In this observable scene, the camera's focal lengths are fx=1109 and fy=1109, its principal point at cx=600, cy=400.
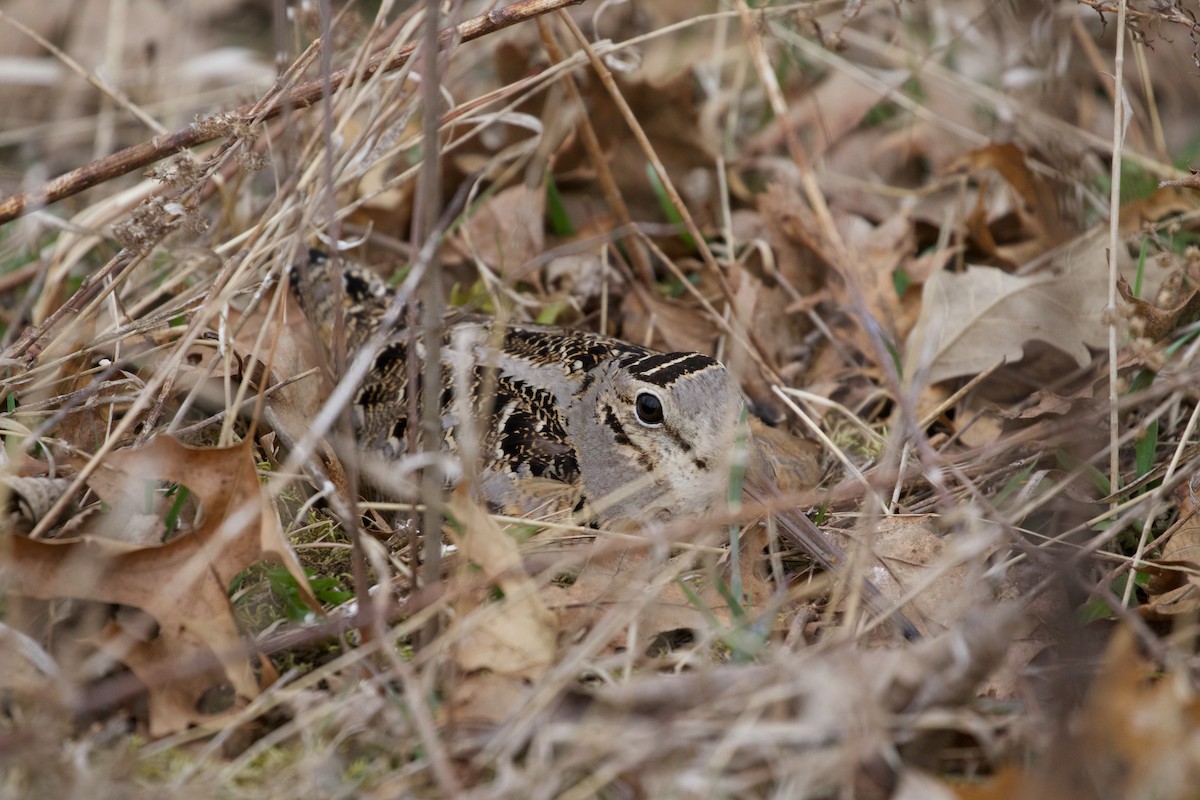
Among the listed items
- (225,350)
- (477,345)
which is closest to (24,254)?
(225,350)

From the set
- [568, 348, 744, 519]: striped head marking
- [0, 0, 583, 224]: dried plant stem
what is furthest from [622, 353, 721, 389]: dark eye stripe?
[0, 0, 583, 224]: dried plant stem

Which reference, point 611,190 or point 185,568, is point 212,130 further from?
point 611,190

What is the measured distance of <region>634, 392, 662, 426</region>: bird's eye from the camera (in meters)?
3.18

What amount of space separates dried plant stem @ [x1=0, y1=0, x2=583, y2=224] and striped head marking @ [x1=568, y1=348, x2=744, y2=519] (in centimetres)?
106

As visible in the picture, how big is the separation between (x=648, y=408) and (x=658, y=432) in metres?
0.08

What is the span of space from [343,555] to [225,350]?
72 cm

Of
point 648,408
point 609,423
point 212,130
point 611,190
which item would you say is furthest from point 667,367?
point 212,130

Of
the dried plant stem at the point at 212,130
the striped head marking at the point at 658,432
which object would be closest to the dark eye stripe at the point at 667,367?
the striped head marking at the point at 658,432

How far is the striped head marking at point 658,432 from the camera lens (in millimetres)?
3109

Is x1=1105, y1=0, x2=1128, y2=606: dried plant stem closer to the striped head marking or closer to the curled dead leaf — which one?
the striped head marking

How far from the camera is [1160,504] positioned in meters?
3.07

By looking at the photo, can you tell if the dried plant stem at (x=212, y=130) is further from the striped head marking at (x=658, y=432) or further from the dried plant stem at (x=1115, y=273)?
the dried plant stem at (x=1115, y=273)

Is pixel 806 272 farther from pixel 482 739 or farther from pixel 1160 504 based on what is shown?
pixel 482 739

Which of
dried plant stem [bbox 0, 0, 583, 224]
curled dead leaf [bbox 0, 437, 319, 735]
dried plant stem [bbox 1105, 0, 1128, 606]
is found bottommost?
dried plant stem [bbox 1105, 0, 1128, 606]
